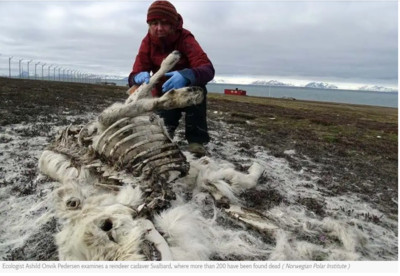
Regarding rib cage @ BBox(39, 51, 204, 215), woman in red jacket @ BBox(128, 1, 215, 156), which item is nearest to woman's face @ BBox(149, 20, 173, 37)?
woman in red jacket @ BBox(128, 1, 215, 156)

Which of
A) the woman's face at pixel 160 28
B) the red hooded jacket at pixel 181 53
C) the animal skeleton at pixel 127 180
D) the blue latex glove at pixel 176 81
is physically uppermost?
the woman's face at pixel 160 28

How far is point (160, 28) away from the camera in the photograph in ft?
17.0

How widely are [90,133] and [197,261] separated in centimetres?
262

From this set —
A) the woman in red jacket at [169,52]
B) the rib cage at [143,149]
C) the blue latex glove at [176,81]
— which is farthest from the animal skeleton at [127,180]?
the woman in red jacket at [169,52]

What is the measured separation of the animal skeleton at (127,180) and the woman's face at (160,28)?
747mm

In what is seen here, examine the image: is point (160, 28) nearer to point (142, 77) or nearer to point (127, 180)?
point (142, 77)

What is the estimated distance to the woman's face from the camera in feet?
16.9

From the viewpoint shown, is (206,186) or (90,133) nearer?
(206,186)

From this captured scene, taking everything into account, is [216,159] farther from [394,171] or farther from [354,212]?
[394,171]

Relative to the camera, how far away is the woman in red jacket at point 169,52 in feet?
16.1

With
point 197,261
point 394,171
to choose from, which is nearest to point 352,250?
point 197,261

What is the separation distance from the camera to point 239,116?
51.7 feet

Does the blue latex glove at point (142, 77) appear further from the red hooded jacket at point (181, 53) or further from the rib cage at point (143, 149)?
the rib cage at point (143, 149)

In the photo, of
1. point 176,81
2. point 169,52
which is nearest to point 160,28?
point 169,52
